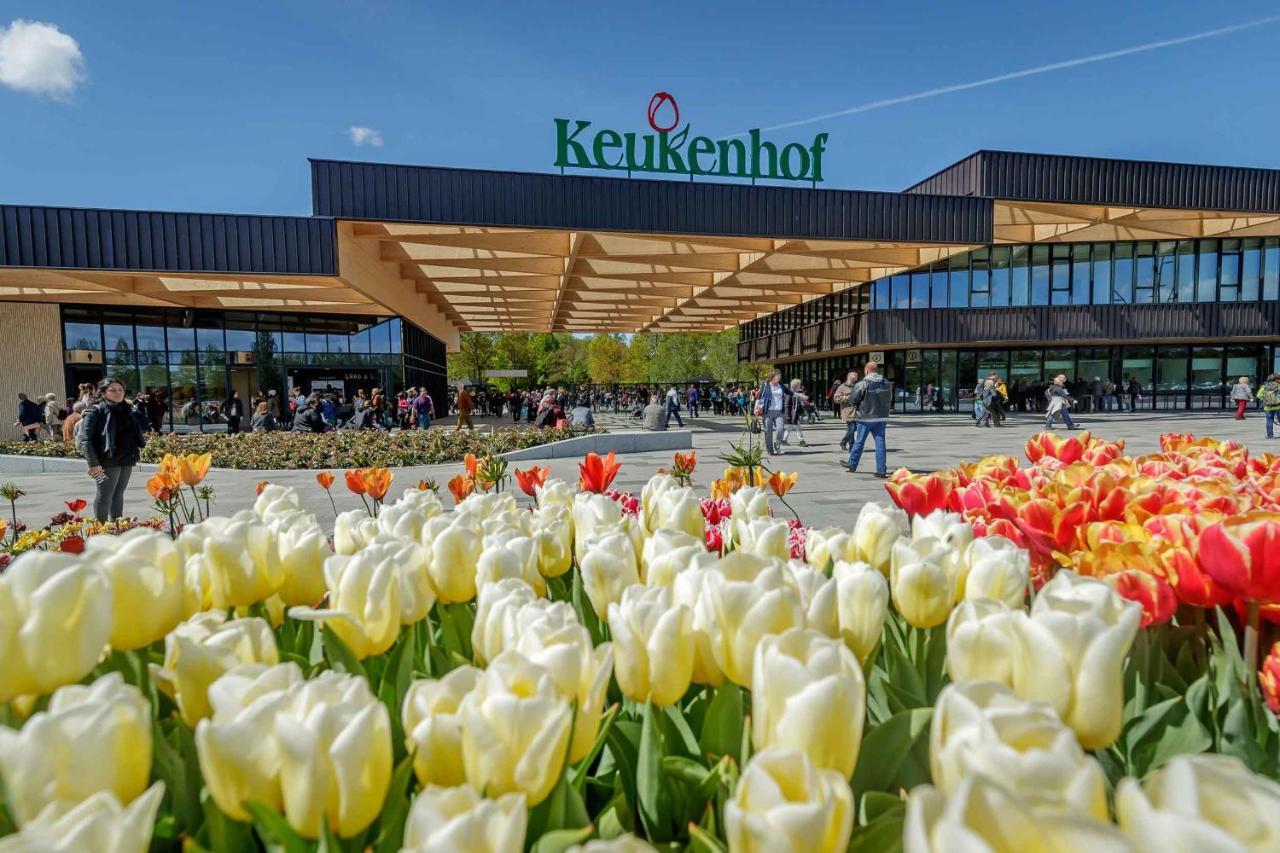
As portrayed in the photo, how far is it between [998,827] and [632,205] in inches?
649

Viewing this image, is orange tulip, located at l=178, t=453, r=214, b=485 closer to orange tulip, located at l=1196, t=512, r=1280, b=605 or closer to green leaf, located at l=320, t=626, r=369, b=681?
green leaf, located at l=320, t=626, r=369, b=681

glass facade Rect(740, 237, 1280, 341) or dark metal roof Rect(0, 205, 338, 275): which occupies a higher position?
glass facade Rect(740, 237, 1280, 341)

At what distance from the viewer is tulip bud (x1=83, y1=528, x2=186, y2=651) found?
1038 millimetres

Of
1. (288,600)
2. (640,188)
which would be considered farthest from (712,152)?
(288,600)

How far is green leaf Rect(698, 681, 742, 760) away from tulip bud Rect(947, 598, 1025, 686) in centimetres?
29

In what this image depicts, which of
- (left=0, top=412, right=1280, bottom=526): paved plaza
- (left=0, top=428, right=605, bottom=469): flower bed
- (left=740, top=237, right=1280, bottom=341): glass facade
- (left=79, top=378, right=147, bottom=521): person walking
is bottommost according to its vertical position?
(left=0, top=412, right=1280, bottom=526): paved plaza

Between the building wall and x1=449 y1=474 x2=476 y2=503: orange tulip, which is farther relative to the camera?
the building wall

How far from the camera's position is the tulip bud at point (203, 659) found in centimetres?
91

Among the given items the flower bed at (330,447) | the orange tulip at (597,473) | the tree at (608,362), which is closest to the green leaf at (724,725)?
the orange tulip at (597,473)

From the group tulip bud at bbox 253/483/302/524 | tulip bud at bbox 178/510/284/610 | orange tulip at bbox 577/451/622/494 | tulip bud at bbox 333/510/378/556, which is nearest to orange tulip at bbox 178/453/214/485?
tulip bud at bbox 253/483/302/524

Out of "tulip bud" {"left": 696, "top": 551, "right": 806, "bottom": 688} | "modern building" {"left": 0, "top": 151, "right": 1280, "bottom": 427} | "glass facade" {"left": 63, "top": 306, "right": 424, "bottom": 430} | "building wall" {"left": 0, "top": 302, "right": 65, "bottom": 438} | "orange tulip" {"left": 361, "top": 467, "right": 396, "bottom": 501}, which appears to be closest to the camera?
"tulip bud" {"left": 696, "top": 551, "right": 806, "bottom": 688}

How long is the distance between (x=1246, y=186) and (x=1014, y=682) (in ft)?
95.3

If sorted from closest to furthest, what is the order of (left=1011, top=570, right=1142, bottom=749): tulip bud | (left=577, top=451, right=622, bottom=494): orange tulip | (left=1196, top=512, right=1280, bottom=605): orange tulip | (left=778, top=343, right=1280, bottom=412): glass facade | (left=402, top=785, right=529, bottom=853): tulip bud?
1. (left=402, top=785, right=529, bottom=853): tulip bud
2. (left=1011, top=570, right=1142, bottom=749): tulip bud
3. (left=1196, top=512, right=1280, bottom=605): orange tulip
4. (left=577, top=451, right=622, bottom=494): orange tulip
5. (left=778, top=343, right=1280, bottom=412): glass facade

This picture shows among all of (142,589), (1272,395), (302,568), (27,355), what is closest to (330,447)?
(302,568)
